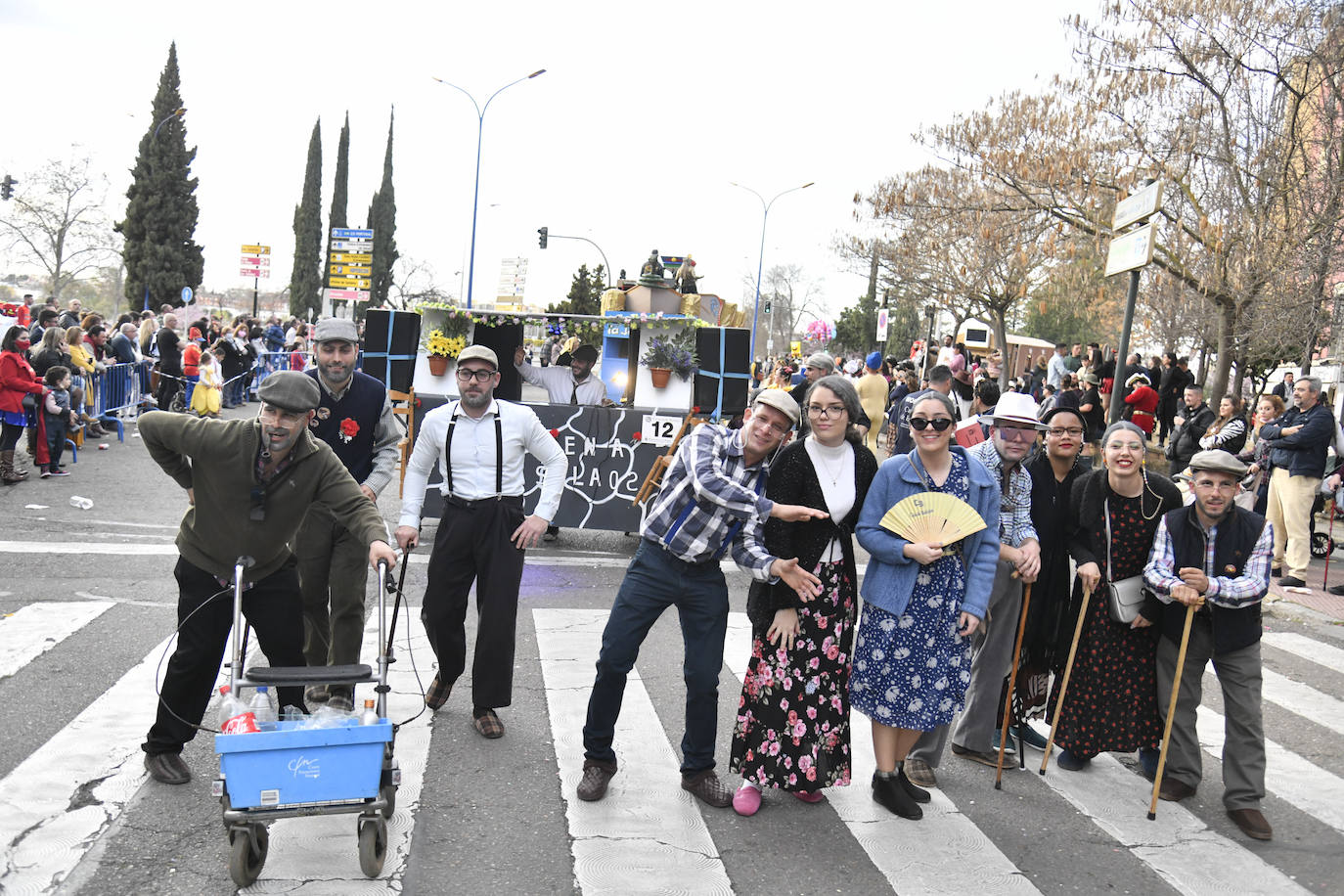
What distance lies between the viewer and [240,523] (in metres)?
4.50

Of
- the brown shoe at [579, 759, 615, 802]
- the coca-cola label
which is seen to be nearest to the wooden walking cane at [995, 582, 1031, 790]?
the brown shoe at [579, 759, 615, 802]

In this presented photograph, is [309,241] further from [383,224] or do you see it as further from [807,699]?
[807,699]

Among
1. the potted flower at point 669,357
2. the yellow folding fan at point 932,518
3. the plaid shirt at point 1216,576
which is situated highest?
the potted flower at point 669,357

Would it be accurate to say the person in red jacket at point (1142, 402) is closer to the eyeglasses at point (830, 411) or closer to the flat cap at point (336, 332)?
the eyeglasses at point (830, 411)

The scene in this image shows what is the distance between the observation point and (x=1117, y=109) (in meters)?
19.7

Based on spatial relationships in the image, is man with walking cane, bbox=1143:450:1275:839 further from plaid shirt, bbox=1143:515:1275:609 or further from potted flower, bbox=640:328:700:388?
potted flower, bbox=640:328:700:388

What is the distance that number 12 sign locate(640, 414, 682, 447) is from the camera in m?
10.4

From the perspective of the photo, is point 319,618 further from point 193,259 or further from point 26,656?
point 193,259

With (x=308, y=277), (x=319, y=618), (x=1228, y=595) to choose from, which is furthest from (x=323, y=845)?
(x=308, y=277)

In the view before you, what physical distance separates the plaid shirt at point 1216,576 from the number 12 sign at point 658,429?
5.78 m

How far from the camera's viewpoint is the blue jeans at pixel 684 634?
4703 millimetres

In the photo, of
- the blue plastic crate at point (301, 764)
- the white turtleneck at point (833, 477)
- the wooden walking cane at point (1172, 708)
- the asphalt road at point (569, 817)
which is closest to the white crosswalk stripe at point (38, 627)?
the asphalt road at point (569, 817)

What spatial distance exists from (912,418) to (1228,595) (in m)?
1.69

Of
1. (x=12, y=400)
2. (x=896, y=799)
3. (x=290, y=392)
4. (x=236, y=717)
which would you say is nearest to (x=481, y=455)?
(x=290, y=392)
